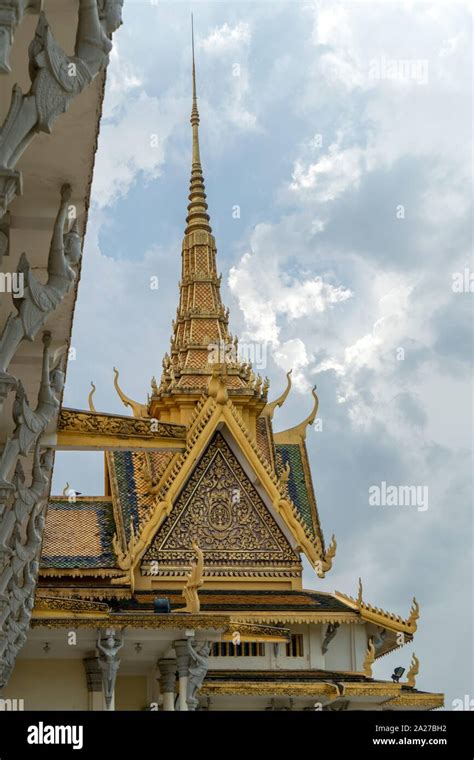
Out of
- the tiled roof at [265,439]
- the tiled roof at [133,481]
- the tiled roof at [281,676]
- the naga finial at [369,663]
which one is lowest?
the tiled roof at [281,676]

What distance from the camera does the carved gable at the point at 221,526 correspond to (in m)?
25.0

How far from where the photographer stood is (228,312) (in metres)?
29.8

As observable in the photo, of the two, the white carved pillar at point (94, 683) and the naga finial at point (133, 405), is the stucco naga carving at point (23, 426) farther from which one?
the naga finial at point (133, 405)

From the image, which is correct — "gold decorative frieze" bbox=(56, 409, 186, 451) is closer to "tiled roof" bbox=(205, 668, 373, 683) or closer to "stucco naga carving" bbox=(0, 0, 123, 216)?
"stucco naga carving" bbox=(0, 0, 123, 216)

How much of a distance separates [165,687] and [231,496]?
871cm

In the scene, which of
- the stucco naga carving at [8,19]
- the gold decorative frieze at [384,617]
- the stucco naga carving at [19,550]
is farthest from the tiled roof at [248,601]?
the stucco naga carving at [8,19]

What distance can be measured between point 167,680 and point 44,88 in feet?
45.7

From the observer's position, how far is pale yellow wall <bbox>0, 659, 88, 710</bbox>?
1661 centimetres

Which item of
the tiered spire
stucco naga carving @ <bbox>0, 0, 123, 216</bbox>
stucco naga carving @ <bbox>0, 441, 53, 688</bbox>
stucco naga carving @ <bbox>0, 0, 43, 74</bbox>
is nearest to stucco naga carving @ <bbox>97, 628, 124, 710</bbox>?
stucco naga carving @ <bbox>0, 441, 53, 688</bbox>

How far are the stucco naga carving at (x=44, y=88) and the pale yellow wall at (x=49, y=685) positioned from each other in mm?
13181

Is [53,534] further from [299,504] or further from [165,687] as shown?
[165,687]

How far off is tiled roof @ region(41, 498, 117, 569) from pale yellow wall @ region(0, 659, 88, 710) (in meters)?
6.69

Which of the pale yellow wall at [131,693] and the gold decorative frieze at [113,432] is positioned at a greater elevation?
the pale yellow wall at [131,693]
